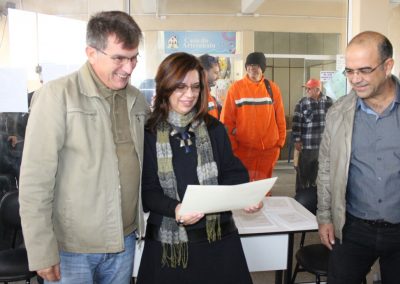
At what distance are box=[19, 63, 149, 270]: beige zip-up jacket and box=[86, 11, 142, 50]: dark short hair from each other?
0.13 m

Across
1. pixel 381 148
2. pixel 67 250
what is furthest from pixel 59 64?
pixel 381 148

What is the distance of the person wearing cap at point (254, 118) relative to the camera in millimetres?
3889

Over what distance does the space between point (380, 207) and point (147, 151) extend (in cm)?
106

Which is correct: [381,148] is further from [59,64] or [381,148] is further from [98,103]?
[59,64]

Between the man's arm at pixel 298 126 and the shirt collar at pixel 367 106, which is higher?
the shirt collar at pixel 367 106

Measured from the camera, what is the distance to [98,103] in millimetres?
1351

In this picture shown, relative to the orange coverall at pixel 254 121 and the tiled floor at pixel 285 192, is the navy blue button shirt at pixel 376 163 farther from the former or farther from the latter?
the orange coverall at pixel 254 121

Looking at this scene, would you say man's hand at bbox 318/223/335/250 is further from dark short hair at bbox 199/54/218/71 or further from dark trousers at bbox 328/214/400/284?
dark short hair at bbox 199/54/218/71

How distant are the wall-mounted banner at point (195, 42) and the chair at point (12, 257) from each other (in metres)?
2.23

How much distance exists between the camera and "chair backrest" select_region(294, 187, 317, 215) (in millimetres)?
2691

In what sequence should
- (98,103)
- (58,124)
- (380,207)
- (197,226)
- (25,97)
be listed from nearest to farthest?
(58,124) < (98,103) < (197,226) < (380,207) < (25,97)

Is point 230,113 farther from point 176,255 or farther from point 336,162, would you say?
point 176,255

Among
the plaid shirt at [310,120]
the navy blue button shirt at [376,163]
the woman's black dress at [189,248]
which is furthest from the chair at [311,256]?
the plaid shirt at [310,120]

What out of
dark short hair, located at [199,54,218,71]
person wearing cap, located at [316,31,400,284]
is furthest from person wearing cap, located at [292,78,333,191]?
person wearing cap, located at [316,31,400,284]
